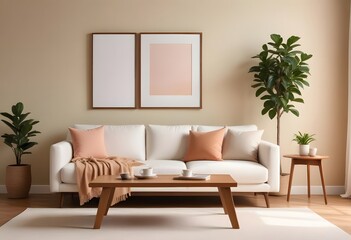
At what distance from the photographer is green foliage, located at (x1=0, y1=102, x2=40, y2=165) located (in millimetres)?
5496

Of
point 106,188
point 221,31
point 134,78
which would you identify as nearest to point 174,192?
point 106,188

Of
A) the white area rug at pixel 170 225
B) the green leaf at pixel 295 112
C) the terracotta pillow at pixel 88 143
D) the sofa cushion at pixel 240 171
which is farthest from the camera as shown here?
the green leaf at pixel 295 112

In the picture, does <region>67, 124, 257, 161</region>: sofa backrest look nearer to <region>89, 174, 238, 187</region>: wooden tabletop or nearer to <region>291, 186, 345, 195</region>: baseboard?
<region>291, 186, 345, 195</region>: baseboard

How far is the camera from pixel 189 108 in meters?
5.93

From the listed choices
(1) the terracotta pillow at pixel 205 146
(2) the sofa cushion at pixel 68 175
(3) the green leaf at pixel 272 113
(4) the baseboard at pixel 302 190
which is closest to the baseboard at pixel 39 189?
(4) the baseboard at pixel 302 190

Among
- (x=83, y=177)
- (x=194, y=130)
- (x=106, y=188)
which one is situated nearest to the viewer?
(x=106, y=188)

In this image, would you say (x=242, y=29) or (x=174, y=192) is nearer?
(x=174, y=192)

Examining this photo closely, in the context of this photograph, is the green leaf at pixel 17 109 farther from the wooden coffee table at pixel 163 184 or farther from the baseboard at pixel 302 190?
the wooden coffee table at pixel 163 184

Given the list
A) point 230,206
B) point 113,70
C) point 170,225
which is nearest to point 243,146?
A: point 230,206

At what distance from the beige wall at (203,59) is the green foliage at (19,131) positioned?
342 millimetres

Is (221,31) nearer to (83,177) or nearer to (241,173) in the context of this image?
(241,173)

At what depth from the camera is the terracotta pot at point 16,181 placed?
18.0ft

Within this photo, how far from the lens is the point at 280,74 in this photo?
5.49 m

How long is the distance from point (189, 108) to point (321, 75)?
5.50ft
